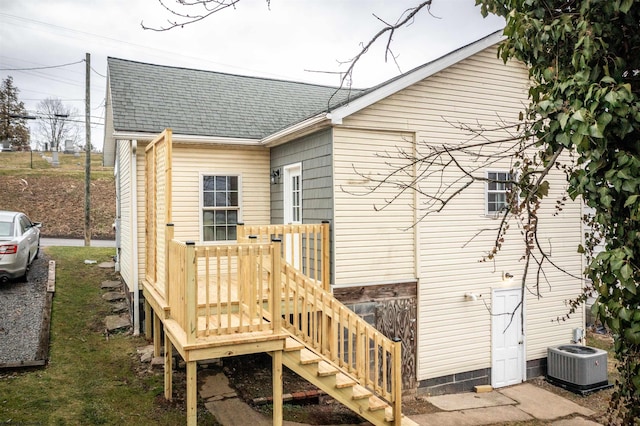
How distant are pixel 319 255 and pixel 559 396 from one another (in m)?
5.82

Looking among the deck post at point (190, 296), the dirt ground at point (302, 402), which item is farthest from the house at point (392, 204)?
the deck post at point (190, 296)

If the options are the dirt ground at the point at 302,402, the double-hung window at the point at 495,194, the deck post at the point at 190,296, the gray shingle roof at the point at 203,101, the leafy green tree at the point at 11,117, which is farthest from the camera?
the leafy green tree at the point at 11,117

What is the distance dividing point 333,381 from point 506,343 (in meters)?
5.20

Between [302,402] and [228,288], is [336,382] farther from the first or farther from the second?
[228,288]

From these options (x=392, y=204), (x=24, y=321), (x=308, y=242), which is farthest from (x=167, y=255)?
(x=24, y=321)

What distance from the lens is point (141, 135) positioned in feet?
28.8

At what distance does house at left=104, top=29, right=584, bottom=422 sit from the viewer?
7.96 metres

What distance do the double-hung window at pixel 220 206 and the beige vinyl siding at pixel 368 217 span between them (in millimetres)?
3088

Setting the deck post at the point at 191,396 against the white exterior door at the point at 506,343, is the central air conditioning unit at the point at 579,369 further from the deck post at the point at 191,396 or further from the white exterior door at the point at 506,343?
the deck post at the point at 191,396

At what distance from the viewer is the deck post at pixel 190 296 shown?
520 cm

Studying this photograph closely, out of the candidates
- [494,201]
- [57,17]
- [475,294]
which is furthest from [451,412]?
[57,17]

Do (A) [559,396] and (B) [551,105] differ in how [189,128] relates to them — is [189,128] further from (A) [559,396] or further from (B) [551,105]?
(A) [559,396]

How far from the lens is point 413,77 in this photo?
8.16 metres

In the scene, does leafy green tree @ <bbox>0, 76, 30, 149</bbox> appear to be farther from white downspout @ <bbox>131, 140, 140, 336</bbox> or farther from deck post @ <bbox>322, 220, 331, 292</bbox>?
deck post @ <bbox>322, 220, 331, 292</bbox>
